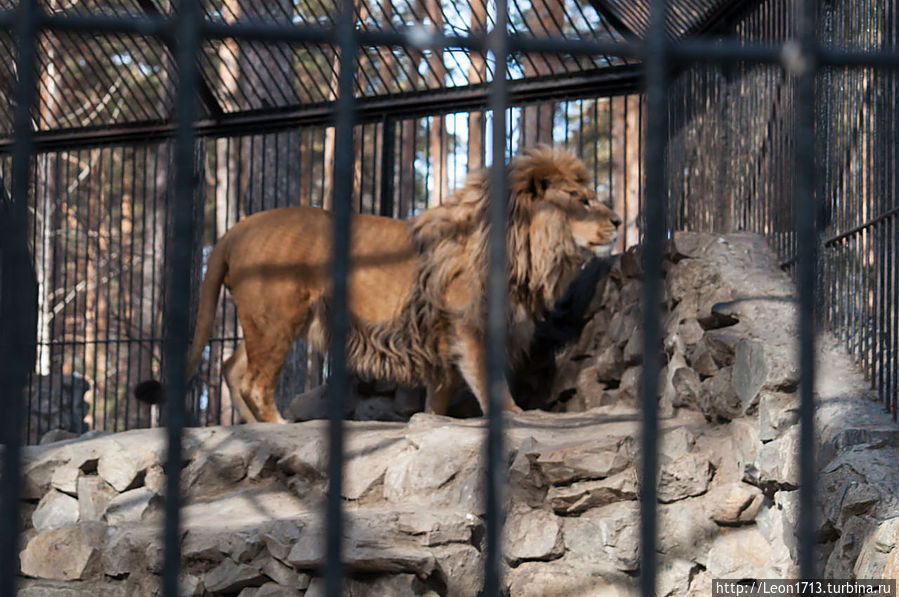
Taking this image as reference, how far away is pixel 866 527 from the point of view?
2994 mm

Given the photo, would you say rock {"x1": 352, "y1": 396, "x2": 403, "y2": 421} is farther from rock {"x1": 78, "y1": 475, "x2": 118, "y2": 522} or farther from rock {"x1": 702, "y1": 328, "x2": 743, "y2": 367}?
rock {"x1": 702, "y1": 328, "x2": 743, "y2": 367}

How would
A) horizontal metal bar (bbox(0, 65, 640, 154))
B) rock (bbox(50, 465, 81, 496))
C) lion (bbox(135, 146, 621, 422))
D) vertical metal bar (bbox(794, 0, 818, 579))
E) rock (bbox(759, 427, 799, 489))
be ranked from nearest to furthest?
vertical metal bar (bbox(794, 0, 818, 579)) → rock (bbox(759, 427, 799, 489)) → rock (bbox(50, 465, 81, 496)) → lion (bbox(135, 146, 621, 422)) → horizontal metal bar (bbox(0, 65, 640, 154))

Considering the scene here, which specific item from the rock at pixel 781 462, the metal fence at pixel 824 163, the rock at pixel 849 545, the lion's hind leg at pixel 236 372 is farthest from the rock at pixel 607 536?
the lion's hind leg at pixel 236 372

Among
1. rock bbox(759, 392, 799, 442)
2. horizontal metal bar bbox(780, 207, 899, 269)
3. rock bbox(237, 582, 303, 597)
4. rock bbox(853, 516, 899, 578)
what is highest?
horizontal metal bar bbox(780, 207, 899, 269)

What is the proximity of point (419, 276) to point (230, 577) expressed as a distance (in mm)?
2435

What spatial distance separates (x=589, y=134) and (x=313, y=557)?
1807 centimetres

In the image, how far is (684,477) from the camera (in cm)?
416

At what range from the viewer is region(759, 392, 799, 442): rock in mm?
3785

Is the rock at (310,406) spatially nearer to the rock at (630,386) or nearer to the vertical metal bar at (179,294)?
the rock at (630,386)

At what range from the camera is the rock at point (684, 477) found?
13.7 ft

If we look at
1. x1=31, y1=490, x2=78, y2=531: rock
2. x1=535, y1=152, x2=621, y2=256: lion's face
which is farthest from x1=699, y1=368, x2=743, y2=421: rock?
x1=31, y1=490, x2=78, y2=531: rock

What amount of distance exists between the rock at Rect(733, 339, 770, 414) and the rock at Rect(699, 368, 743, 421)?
0.14 feet

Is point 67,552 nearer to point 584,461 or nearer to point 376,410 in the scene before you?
point 584,461

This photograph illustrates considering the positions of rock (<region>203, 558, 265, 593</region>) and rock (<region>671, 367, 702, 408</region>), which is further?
rock (<region>671, 367, 702, 408</region>)
